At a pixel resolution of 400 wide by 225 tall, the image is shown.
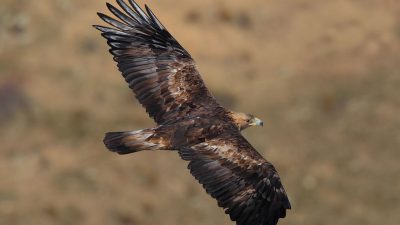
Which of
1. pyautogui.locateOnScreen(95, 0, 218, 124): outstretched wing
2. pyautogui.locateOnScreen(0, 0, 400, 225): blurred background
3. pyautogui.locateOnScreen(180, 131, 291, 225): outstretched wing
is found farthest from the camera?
pyautogui.locateOnScreen(0, 0, 400, 225): blurred background

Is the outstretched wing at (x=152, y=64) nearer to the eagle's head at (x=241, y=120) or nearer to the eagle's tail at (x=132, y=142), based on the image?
the eagle's head at (x=241, y=120)

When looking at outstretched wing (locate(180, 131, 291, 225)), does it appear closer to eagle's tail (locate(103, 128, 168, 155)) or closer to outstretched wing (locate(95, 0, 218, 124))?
eagle's tail (locate(103, 128, 168, 155))

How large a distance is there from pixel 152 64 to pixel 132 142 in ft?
6.39

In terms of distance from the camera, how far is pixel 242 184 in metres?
16.9

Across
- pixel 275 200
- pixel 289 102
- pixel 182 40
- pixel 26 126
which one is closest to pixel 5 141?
pixel 26 126

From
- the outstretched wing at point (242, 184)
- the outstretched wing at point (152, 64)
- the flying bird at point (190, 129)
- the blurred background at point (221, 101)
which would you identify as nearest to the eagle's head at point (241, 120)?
the flying bird at point (190, 129)

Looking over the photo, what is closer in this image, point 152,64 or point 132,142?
point 132,142

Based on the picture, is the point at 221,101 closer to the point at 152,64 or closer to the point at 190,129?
the point at 152,64

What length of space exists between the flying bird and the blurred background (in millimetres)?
12543

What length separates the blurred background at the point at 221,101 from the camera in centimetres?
3120

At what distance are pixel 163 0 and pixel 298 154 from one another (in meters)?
7.06

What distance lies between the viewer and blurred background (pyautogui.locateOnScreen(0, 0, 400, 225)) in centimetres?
3120

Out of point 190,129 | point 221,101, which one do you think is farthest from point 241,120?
→ point 221,101

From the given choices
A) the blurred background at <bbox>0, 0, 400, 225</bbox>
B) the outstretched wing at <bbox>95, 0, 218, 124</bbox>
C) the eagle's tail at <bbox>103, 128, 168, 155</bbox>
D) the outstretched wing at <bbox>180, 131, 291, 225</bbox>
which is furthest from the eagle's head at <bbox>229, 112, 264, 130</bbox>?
the blurred background at <bbox>0, 0, 400, 225</bbox>
